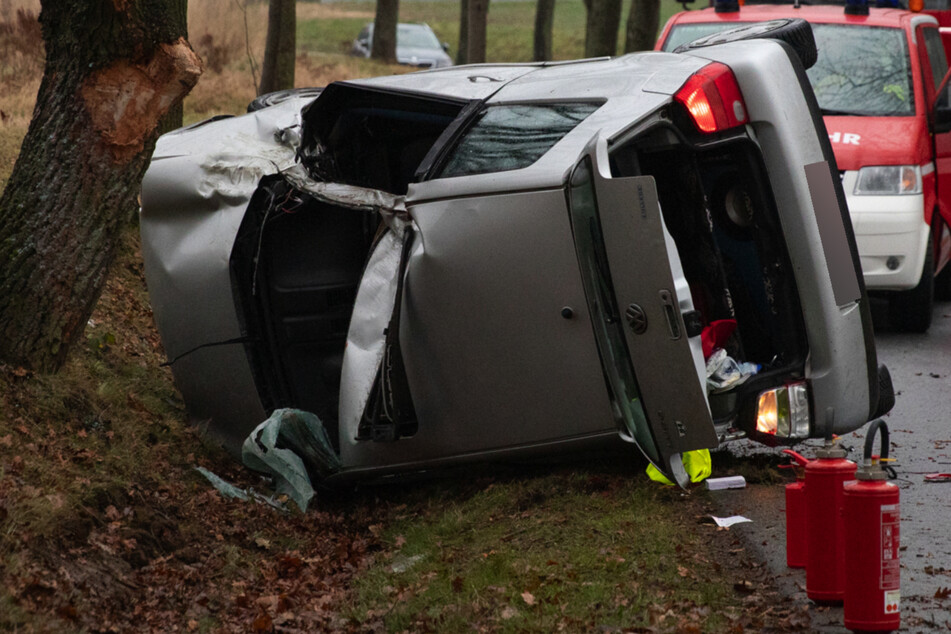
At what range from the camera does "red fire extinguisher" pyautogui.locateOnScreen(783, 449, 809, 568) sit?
4457 mm

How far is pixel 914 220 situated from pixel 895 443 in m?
2.81

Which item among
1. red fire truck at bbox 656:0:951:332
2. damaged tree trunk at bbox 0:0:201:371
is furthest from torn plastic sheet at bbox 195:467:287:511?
red fire truck at bbox 656:0:951:332

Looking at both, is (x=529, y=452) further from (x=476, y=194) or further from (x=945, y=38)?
(x=945, y=38)

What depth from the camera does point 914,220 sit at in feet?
29.6

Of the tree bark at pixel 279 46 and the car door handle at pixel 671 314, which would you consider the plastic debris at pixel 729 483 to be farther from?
the tree bark at pixel 279 46

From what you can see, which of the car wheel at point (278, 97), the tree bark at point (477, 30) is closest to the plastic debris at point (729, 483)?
the car wheel at point (278, 97)

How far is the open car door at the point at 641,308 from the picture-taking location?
4.49 m

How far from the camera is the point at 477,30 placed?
18.2 meters

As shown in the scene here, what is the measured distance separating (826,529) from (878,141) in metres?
5.79

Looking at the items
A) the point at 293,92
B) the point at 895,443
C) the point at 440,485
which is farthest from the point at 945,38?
the point at 440,485

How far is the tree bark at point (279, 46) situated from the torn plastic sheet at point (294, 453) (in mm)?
8631

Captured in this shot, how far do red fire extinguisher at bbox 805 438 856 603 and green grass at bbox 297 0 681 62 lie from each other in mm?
29342

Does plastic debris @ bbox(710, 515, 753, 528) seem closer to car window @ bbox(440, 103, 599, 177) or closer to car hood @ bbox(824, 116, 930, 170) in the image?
car window @ bbox(440, 103, 599, 177)

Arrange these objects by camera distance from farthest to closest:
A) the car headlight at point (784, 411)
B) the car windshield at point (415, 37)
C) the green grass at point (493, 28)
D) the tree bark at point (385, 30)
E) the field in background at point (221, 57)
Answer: the green grass at point (493, 28) < the car windshield at point (415, 37) < the tree bark at point (385, 30) < the field in background at point (221, 57) < the car headlight at point (784, 411)
